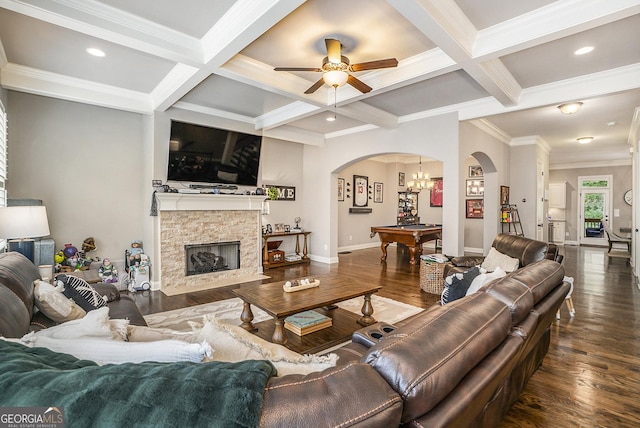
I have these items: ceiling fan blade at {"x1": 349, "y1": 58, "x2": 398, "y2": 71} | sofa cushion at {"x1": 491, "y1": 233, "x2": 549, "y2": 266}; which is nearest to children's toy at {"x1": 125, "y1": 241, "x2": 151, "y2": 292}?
ceiling fan blade at {"x1": 349, "y1": 58, "x2": 398, "y2": 71}

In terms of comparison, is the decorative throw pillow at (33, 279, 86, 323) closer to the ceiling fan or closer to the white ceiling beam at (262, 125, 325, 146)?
the ceiling fan

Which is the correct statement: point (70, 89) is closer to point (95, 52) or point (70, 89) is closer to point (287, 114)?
point (95, 52)

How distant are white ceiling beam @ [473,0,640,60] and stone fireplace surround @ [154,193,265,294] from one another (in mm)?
4227

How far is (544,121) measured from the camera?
19.0ft

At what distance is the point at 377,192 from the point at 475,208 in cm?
290

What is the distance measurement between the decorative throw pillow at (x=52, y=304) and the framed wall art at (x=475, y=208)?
30.8ft

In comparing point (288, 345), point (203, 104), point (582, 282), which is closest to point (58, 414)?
point (288, 345)

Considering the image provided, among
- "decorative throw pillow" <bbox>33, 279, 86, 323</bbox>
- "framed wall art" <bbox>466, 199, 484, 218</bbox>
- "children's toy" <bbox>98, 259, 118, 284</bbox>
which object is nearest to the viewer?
"decorative throw pillow" <bbox>33, 279, 86, 323</bbox>

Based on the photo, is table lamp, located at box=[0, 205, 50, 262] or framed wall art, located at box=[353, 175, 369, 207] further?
framed wall art, located at box=[353, 175, 369, 207]

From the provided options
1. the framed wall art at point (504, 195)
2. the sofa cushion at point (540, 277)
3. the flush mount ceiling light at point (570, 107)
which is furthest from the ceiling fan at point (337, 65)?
the framed wall art at point (504, 195)

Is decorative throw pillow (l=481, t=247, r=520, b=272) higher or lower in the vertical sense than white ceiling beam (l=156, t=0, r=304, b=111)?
lower

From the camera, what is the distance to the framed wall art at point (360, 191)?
356 inches

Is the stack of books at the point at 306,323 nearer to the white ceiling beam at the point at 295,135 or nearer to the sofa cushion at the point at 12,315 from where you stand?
the sofa cushion at the point at 12,315

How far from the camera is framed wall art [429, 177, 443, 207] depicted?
9.77 m
